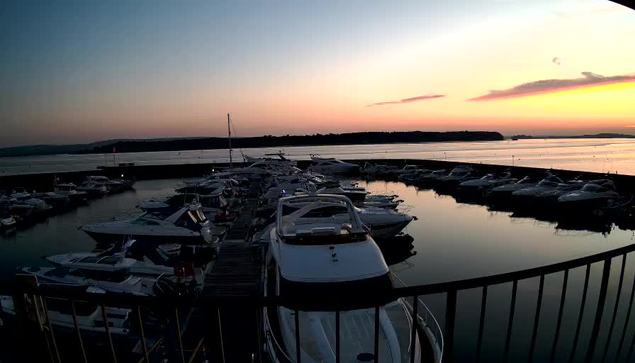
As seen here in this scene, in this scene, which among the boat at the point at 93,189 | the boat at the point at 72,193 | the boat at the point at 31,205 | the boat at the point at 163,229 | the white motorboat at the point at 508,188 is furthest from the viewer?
the boat at the point at 93,189

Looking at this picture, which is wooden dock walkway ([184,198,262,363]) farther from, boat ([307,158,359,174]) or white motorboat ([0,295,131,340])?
boat ([307,158,359,174])

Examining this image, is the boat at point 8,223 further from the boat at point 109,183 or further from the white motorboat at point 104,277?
the white motorboat at point 104,277

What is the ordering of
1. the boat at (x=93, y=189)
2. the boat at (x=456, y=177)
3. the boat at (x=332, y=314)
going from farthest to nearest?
the boat at (x=456, y=177) → the boat at (x=93, y=189) → the boat at (x=332, y=314)

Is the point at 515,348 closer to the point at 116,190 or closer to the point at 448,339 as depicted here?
the point at 448,339

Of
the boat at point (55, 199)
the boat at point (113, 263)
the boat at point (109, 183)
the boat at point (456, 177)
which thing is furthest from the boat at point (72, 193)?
the boat at point (456, 177)

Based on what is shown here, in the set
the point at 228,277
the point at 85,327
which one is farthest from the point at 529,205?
the point at 85,327

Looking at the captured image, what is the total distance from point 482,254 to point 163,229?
1640cm

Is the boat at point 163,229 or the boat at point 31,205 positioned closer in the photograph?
the boat at point 163,229

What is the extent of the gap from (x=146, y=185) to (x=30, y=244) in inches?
1119

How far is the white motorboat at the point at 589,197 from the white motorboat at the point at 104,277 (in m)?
28.8

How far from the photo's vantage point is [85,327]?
8344mm

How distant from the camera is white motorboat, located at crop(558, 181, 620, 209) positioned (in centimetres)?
2662

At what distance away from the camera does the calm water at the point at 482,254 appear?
442 inches

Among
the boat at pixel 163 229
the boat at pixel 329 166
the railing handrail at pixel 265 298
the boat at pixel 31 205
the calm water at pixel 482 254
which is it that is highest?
the railing handrail at pixel 265 298
